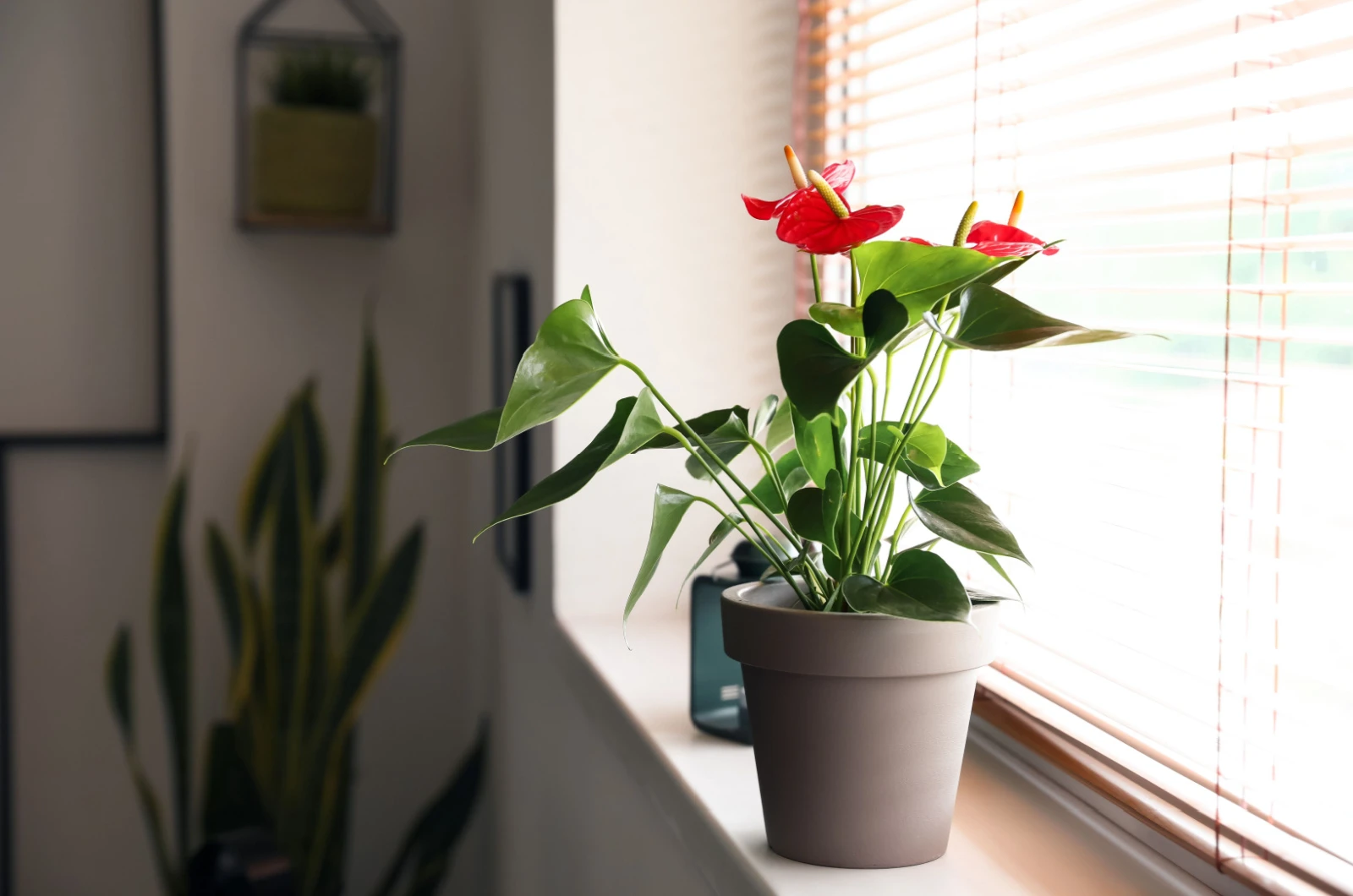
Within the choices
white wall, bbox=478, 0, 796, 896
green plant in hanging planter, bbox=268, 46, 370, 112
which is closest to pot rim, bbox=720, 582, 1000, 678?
white wall, bbox=478, 0, 796, 896

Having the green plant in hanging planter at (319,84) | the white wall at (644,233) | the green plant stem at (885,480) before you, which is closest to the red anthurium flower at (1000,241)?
the green plant stem at (885,480)

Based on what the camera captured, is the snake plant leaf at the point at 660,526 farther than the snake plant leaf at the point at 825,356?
Yes

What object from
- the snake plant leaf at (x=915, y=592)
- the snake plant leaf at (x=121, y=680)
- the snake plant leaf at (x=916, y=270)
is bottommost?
the snake plant leaf at (x=121, y=680)

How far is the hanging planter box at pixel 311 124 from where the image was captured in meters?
1.66

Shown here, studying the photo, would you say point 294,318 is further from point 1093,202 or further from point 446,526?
point 1093,202

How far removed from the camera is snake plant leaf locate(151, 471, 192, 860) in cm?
167

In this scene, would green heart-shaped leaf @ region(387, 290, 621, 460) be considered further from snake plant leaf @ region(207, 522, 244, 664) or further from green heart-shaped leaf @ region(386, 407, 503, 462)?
snake plant leaf @ region(207, 522, 244, 664)

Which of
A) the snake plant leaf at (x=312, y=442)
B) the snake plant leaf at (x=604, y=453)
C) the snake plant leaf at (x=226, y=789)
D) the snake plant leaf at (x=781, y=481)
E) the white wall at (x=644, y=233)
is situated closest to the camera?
the snake plant leaf at (x=604, y=453)

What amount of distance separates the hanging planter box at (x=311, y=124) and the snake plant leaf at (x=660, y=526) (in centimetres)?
123

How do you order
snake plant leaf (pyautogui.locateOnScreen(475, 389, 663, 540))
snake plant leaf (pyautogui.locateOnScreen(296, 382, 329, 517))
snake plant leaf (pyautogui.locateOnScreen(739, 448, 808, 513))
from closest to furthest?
snake plant leaf (pyautogui.locateOnScreen(475, 389, 663, 540)) → snake plant leaf (pyautogui.locateOnScreen(739, 448, 808, 513)) → snake plant leaf (pyautogui.locateOnScreen(296, 382, 329, 517))

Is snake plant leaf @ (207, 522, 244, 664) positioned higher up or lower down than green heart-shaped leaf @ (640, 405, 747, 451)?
lower down

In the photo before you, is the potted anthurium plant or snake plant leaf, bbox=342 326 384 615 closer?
the potted anthurium plant

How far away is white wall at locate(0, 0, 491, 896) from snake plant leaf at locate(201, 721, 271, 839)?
0.78ft

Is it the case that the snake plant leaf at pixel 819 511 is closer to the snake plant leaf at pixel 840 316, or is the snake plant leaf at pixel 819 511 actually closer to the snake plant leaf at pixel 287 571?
the snake plant leaf at pixel 840 316
